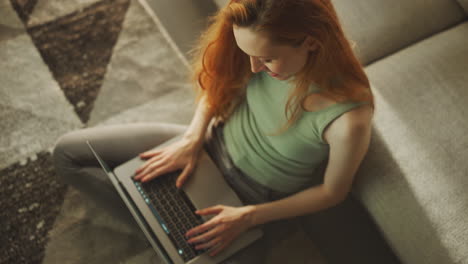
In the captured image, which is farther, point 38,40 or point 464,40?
point 38,40

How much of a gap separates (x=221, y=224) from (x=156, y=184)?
21cm

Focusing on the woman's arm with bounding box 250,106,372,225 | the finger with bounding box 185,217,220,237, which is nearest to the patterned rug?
the finger with bounding box 185,217,220,237

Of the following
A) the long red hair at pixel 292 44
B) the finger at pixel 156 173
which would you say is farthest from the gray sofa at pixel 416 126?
the finger at pixel 156 173

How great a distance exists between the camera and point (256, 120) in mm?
971

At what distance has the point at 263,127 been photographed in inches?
37.2

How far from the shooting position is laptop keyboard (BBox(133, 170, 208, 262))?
0.96 metres

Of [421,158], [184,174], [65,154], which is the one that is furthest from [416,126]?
[65,154]

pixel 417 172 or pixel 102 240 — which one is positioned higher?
pixel 417 172

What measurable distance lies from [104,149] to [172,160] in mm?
228

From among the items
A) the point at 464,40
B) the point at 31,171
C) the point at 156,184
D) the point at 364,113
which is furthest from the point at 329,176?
the point at 31,171

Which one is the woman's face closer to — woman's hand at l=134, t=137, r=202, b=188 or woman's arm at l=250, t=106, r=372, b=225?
woman's arm at l=250, t=106, r=372, b=225

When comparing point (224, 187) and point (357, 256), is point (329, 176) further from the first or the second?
point (357, 256)

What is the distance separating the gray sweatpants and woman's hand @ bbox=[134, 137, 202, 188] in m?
0.07

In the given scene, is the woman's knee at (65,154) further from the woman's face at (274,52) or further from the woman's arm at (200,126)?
the woman's face at (274,52)
